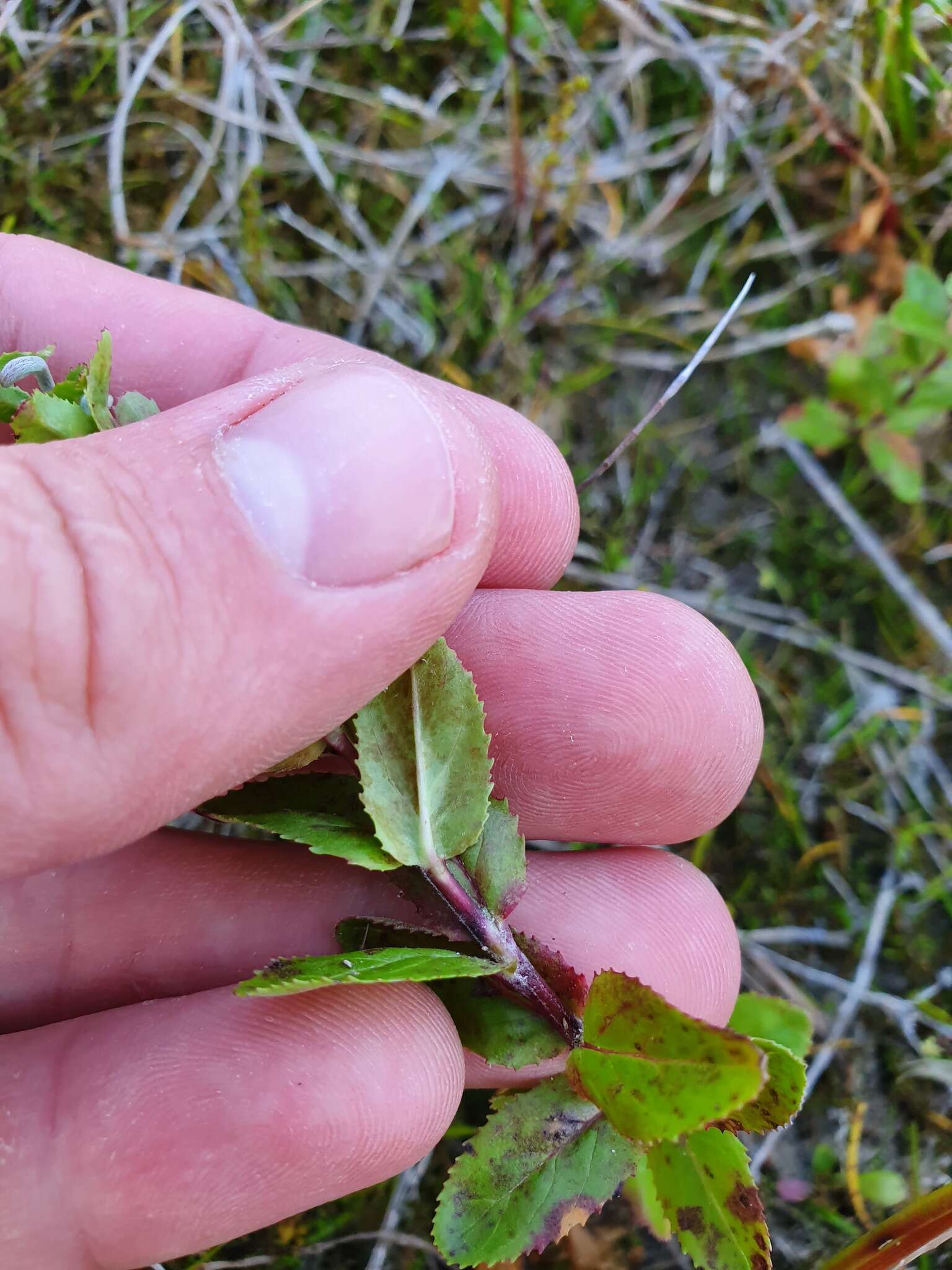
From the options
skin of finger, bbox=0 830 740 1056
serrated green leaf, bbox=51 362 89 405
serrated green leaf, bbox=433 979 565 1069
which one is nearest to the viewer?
serrated green leaf, bbox=51 362 89 405

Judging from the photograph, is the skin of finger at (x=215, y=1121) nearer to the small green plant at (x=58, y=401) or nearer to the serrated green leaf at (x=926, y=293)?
the small green plant at (x=58, y=401)

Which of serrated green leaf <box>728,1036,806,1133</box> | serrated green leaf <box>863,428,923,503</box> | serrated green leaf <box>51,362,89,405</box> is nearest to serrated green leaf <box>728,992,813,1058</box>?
serrated green leaf <box>728,1036,806,1133</box>

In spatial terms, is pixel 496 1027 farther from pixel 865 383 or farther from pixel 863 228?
pixel 863 228

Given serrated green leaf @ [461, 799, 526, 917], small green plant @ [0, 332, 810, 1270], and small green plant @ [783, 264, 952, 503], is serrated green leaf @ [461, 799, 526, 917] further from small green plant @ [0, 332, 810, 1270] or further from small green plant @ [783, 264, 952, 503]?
small green plant @ [783, 264, 952, 503]

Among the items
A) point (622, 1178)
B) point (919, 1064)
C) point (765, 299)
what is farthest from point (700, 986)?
point (765, 299)

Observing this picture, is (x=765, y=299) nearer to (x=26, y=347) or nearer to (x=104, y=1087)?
(x=26, y=347)

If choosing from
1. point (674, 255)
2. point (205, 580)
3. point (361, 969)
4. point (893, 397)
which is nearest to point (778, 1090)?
point (361, 969)

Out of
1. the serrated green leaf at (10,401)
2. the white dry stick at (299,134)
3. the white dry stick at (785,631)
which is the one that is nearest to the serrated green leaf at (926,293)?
the white dry stick at (785,631)
